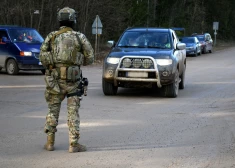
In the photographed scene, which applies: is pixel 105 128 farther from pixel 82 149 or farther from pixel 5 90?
pixel 5 90

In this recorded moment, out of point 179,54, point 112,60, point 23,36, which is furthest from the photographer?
point 23,36

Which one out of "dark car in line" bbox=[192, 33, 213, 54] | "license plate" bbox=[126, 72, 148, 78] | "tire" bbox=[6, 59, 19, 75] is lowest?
"dark car in line" bbox=[192, 33, 213, 54]

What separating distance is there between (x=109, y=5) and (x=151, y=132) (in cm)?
2795

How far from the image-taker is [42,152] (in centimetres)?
748

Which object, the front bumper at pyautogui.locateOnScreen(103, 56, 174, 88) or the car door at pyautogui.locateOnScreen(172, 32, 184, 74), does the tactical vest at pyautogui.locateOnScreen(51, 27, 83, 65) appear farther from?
the car door at pyautogui.locateOnScreen(172, 32, 184, 74)

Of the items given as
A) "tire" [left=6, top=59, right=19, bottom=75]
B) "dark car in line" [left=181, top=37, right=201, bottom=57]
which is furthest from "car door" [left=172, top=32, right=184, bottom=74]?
"dark car in line" [left=181, top=37, right=201, bottom=57]

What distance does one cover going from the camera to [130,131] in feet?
29.8

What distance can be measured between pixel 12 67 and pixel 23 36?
131cm

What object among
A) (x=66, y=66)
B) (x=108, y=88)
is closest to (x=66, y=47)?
(x=66, y=66)

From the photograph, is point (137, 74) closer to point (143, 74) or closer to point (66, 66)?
point (143, 74)

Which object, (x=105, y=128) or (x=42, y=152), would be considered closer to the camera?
(x=42, y=152)

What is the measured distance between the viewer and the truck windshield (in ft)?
68.4

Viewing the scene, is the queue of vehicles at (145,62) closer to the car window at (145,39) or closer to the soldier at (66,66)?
the car window at (145,39)

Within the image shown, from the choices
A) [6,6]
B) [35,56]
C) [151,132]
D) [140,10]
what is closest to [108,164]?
[151,132]
